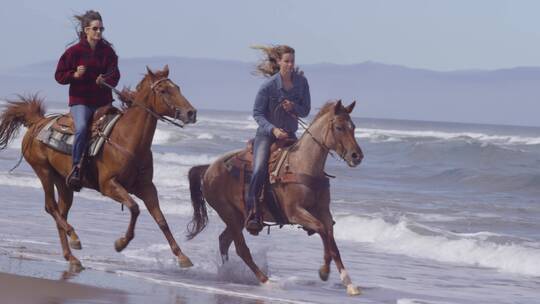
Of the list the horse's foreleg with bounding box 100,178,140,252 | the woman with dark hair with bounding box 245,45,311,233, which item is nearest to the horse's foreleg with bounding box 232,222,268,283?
the woman with dark hair with bounding box 245,45,311,233

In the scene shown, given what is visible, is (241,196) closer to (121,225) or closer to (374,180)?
(121,225)

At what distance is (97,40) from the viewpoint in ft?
33.9

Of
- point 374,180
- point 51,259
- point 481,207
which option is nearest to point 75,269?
point 51,259

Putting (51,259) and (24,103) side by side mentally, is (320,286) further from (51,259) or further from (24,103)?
(24,103)

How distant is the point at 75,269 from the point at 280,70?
2548 millimetres

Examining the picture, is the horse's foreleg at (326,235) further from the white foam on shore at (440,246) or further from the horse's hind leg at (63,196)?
the white foam on shore at (440,246)

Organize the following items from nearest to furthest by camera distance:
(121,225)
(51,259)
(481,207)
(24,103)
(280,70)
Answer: (280,70)
(51,259)
(24,103)
(121,225)
(481,207)

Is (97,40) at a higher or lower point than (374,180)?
higher

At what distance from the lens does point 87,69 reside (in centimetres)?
1041

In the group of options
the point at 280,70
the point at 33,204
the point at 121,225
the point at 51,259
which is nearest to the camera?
the point at 280,70

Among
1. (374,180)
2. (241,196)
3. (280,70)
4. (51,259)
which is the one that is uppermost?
(280,70)

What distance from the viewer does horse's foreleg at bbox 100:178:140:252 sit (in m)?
9.78

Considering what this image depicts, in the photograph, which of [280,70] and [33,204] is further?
[33,204]

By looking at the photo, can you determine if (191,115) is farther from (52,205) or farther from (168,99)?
(52,205)
